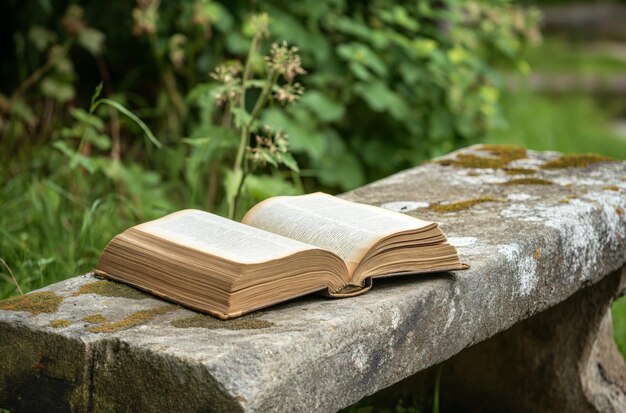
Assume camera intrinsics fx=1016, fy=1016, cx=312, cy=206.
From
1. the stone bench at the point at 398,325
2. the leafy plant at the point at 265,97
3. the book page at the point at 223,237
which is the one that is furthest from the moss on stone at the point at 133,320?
the leafy plant at the point at 265,97

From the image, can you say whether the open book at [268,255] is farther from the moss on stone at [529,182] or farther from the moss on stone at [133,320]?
the moss on stone at [529,182]

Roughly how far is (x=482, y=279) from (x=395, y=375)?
1.04 feet

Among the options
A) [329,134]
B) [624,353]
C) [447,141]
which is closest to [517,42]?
[447,141]

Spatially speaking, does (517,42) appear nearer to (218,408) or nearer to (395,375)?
(395,375)

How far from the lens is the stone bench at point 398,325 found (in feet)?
5.03

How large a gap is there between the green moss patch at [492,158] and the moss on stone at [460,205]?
0.36 m

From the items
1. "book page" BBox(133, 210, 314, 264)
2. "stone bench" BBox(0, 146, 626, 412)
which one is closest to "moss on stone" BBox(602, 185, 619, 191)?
"stone bench" BBox(0, 146, 626, 412)

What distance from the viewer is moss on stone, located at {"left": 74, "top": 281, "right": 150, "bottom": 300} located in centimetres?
180

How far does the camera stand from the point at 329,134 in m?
4.50

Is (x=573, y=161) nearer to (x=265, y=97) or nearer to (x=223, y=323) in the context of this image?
(x=265, y=97)

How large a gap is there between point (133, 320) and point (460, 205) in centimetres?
103

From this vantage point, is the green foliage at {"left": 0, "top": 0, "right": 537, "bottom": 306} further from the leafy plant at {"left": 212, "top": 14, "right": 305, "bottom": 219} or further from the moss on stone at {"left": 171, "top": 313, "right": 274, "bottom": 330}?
the moss on stone at {"left": 171, "top": 313, "right": 274, "bottom": 330}

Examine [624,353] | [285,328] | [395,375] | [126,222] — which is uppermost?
[285,328]

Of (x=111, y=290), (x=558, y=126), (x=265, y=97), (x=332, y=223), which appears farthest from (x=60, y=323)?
(x=558, y=126)
